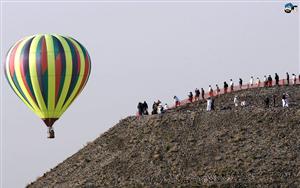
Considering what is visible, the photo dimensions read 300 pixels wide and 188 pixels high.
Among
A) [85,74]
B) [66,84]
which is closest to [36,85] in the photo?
A: [66,84]

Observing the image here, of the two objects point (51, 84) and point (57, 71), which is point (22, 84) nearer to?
point (51, 84)

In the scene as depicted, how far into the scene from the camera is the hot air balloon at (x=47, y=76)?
249 feet

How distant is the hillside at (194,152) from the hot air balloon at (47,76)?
169 inches

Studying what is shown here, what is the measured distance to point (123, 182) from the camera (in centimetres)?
6994

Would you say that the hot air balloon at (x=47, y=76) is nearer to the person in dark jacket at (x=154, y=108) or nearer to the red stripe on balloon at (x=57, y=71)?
the red stripe on balloon at (x=57, y=71)

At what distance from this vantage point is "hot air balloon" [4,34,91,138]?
249 feet

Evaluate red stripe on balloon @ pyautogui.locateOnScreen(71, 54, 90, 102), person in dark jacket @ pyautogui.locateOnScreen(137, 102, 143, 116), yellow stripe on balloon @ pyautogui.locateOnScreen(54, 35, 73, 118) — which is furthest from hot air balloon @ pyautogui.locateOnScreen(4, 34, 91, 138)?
person in dark jacket @ pyautogui.locateOnScreen(137, 102, 143, 116)

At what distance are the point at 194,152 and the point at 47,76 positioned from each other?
514 inches

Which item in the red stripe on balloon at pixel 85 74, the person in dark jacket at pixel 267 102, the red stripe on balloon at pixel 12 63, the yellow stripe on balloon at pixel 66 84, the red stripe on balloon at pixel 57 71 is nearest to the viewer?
the person in dark jacket at pixel 267 102

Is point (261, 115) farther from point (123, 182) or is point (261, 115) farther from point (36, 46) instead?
point (36, 46)

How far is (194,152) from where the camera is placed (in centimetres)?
7169

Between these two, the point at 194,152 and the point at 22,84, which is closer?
the point at 194,152

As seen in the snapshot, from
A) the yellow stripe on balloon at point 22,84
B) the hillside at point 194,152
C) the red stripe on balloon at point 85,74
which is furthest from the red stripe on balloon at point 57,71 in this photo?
the hillside at point 194,152

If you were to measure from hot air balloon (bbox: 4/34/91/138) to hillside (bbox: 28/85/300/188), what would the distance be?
430cm
